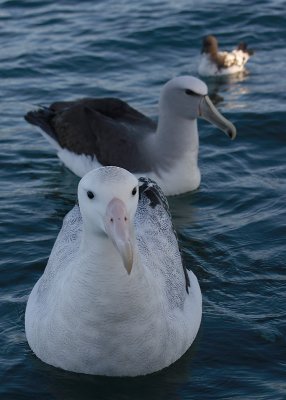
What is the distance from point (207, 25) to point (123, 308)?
35.0 feet

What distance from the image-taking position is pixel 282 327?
7797 millimetres

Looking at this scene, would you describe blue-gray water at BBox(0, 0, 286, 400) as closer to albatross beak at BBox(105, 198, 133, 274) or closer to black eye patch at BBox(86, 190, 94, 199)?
albatross beak at BBox(105, 198, 133, 274)

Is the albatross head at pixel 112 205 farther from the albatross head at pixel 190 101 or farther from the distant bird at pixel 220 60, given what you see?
the distant bird at pixel 220 60

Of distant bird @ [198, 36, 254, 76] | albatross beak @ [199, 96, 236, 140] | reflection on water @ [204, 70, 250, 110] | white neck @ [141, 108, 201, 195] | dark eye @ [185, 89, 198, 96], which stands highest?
dark eye @ [185, 89, 198, 96]

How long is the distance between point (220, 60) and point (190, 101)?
3239mm

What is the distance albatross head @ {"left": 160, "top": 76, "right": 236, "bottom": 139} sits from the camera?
1075 centimetres

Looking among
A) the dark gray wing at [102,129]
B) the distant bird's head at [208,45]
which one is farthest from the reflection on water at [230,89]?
the dark gray wing at [102,129]

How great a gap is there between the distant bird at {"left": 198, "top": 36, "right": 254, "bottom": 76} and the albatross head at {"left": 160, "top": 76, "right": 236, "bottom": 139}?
9.96 feet

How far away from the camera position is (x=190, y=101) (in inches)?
425

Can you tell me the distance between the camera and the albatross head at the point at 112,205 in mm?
5902

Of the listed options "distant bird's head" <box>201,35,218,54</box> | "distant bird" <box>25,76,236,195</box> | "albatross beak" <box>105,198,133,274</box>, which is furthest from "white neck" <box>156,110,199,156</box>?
"albatross beak" <box>105,198,133,274</box>

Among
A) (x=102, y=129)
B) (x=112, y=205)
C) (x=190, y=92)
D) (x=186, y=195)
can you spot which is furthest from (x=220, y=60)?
(x=112, y=205)

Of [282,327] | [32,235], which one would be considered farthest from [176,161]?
[282,327]

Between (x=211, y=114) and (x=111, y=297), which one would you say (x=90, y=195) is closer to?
(x=111, y=297)
